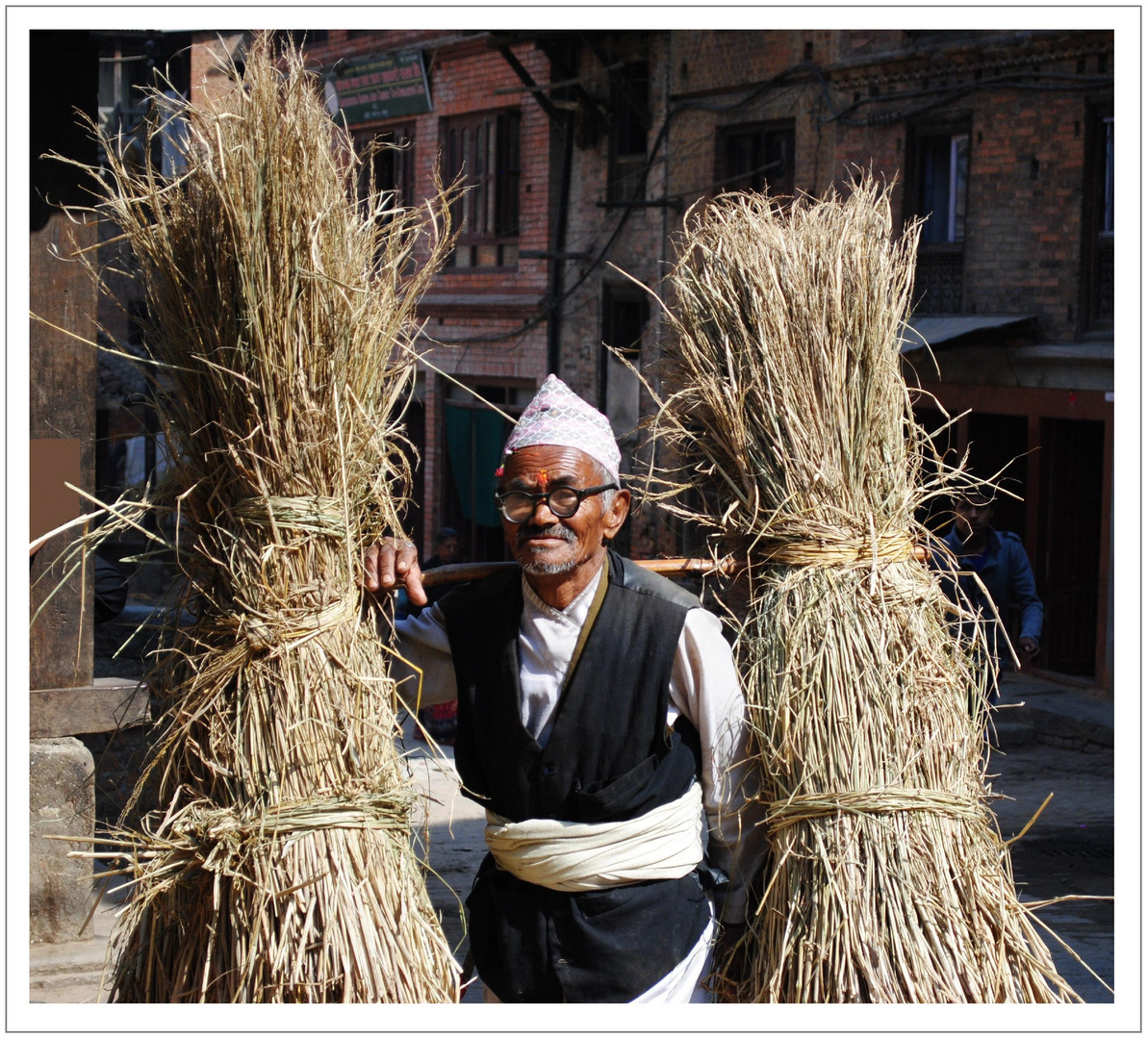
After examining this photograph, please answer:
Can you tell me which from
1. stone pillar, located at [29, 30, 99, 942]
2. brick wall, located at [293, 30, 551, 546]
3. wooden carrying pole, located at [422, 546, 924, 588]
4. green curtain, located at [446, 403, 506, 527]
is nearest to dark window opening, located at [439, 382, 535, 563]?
green curtain, located at [446, 403, 506, 527]

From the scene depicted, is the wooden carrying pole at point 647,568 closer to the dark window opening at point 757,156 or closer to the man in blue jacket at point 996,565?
the man in blue jacket at point 996,565

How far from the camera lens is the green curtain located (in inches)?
536

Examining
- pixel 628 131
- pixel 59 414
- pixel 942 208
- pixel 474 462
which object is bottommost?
pixel 59 414

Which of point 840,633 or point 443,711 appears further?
point 443,711

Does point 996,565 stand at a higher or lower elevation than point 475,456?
lower

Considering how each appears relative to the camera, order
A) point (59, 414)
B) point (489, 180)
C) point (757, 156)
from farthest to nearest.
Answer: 1. point (489, 180)
2. point (757, 156)
3. point (59, 414)

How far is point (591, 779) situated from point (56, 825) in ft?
8.78

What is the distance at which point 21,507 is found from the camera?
278 centimetres

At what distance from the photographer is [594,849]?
2.21 m

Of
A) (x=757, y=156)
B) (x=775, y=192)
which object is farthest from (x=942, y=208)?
(x=757, y=156)

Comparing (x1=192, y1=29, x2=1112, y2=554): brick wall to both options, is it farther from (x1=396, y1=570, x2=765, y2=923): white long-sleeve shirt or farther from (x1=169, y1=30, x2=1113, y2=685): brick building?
(x1=396, y1=570, x2=765, y2=923): white long-sleeve shirt

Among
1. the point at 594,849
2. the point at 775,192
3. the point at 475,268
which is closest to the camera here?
the point at 594,849

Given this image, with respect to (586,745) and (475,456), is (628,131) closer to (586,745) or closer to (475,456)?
(475,456)
